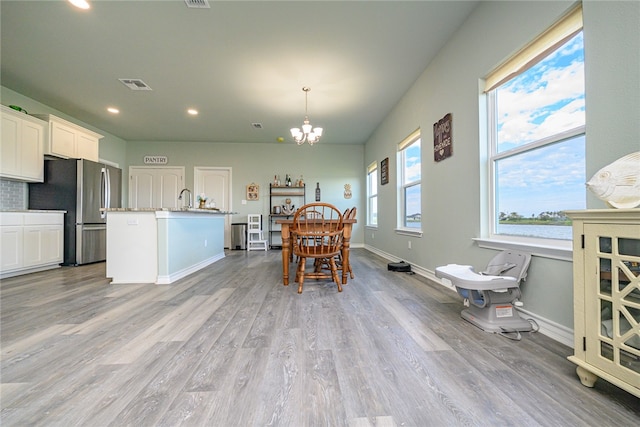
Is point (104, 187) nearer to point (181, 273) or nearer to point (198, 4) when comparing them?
point (181, 273)

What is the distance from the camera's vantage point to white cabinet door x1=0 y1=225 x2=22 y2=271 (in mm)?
3188

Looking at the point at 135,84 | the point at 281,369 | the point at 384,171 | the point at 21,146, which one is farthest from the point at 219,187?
the point at 281,369

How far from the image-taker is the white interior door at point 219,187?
672 cm

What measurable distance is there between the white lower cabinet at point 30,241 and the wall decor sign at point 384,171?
5621 mm

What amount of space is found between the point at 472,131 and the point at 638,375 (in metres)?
2.01

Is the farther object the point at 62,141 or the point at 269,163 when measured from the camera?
the point at 269,163

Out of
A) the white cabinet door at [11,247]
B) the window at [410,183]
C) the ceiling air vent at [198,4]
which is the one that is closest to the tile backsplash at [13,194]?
the white cabinet door at [11,247]

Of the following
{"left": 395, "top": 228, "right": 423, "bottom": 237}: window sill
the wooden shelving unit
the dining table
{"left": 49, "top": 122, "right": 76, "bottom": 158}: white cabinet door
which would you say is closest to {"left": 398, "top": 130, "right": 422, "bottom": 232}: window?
{"left": 395, "top": 228, "right": 423, "bottom": 237}: window sill

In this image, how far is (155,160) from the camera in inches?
261

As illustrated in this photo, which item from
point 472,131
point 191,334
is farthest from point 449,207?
point 191,334

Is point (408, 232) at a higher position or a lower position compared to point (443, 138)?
lower

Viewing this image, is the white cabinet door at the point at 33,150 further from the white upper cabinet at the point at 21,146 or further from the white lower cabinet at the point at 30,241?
the white lower cabinet at the point at 30,241

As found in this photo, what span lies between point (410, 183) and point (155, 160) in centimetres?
638

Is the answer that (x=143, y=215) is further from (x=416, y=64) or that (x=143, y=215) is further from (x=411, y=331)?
(x=416, y=64)
